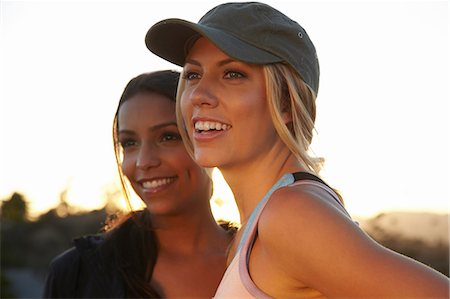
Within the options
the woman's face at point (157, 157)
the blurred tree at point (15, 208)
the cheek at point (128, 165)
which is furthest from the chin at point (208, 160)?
the blurred tree at point (15, 208)

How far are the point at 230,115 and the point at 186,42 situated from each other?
1.36 ft

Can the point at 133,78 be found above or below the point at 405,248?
above

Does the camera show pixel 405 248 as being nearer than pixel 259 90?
No

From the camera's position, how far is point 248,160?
205 centimetres

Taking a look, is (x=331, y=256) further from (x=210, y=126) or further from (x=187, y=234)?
(x=187, y=234)

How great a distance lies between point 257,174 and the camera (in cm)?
205

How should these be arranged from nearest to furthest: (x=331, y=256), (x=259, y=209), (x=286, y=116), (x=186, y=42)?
(x=331, y=256) → (x=259, y=209) → (x=286, y=116) → (x=186, y=42)

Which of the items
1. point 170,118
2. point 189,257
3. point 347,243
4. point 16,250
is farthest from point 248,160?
point 16,250

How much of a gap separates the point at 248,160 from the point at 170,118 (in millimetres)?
1035

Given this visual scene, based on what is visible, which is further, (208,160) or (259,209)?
(208,160)

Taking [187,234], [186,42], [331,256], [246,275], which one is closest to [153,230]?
[187,234]

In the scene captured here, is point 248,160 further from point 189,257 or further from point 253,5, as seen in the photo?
point 189,257

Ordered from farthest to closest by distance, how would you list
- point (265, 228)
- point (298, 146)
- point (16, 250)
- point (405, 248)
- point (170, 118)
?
point (16, 250), point (405, 248), point (170, 118), point (298, 146), point (265, 228)

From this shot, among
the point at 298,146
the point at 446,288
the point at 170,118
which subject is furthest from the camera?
the point at 170,118
